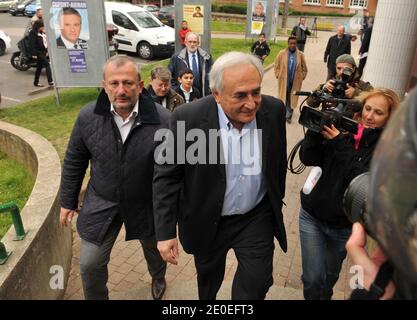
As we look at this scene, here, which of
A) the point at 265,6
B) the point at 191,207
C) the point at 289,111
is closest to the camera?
the point at 191,207

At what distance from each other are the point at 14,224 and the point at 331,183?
230 cm

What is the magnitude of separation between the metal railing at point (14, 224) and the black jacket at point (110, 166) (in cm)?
34

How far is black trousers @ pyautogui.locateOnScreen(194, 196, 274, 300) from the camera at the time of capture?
105 inches

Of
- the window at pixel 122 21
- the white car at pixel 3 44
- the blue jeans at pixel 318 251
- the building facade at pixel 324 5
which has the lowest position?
the building facade at pixel 324 5

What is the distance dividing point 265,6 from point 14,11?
757 inches

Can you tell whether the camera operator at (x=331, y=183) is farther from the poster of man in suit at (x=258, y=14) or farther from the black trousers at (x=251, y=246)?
the poster of man in suit at (x=258, y=14)

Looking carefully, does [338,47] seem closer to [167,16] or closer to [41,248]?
[41,248]

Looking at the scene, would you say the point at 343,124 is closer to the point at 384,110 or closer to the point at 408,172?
the point at 384,110

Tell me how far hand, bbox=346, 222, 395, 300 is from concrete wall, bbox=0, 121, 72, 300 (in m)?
2.22

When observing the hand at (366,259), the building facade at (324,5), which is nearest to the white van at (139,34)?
the hand at (366,259)

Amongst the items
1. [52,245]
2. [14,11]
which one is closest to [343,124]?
[52,245]

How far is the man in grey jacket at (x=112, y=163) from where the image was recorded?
2902 millimetres

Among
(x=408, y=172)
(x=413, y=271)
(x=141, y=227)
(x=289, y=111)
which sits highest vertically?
(x=408, y=172)

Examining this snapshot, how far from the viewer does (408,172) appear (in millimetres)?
843
